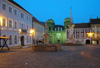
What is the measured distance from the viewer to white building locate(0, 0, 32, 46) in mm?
24078

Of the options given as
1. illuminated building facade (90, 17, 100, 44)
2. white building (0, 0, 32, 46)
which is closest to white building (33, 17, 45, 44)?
white building (0, 0, 32, 46)

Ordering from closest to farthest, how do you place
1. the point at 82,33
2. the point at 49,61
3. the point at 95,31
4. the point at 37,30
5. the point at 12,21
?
1. the point at 49,61
2. the point at 12,21
3. the point at 37,30
4. the point at 95,31
5. the point at 82,33

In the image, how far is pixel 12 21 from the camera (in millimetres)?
27719

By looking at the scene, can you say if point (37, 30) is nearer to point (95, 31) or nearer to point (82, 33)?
point (82, 33)

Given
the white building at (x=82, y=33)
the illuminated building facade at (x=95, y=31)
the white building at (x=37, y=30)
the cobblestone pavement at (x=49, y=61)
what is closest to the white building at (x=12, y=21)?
the white building at (x=37, y=30)

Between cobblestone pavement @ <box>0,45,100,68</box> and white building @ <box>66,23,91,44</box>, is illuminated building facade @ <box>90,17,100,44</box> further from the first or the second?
cobblestone pavement @ <box>0,45,100,68</box>

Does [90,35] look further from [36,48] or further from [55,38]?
[36,48]

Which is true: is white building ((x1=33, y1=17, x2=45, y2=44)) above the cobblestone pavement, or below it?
above

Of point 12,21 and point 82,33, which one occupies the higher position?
point 12,21

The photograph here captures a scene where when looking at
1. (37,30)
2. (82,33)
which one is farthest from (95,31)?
(37,30)

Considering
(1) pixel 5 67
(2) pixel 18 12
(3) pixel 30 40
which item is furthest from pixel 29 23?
(1) pixel 5 67

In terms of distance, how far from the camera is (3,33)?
2388 centimetres

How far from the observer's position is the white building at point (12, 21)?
24.1 metres

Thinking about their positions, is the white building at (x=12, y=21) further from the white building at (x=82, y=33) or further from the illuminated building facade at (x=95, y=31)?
the illuminated building facade at (x=95, y=31)
